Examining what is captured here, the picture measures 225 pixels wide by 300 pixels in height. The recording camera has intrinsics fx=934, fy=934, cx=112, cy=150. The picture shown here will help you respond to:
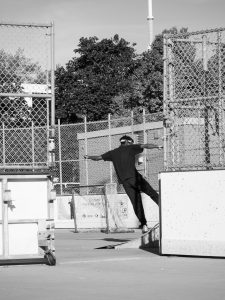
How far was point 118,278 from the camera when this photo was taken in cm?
1048

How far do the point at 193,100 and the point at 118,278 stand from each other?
403cm

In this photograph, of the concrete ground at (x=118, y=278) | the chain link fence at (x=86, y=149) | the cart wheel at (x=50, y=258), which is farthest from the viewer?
the chain link fence at (x=86, y=149)

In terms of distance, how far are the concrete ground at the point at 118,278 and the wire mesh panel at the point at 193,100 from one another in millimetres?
1594

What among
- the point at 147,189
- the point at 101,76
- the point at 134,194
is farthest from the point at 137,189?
the point at 101,76

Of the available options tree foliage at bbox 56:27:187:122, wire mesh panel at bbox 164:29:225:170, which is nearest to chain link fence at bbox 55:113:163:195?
wire mesh panel at bbox 164:29:225:170

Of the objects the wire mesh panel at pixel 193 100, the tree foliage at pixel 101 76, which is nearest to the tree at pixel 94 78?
the tree foliage at pixel 101 76

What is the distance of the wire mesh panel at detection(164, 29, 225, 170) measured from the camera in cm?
1361

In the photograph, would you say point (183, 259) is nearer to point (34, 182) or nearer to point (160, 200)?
point (160, 200)

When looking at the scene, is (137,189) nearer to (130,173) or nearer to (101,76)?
(130,173)

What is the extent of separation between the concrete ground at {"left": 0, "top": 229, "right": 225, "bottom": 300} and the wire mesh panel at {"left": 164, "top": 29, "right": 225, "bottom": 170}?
5.23ft

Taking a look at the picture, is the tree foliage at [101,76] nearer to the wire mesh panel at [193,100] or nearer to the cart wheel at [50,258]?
the wire mesh panel at [193,100]

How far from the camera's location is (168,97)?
14070 mm

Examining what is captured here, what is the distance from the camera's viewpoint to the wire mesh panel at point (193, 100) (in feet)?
44.7

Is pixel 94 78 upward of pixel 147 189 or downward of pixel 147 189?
upward
